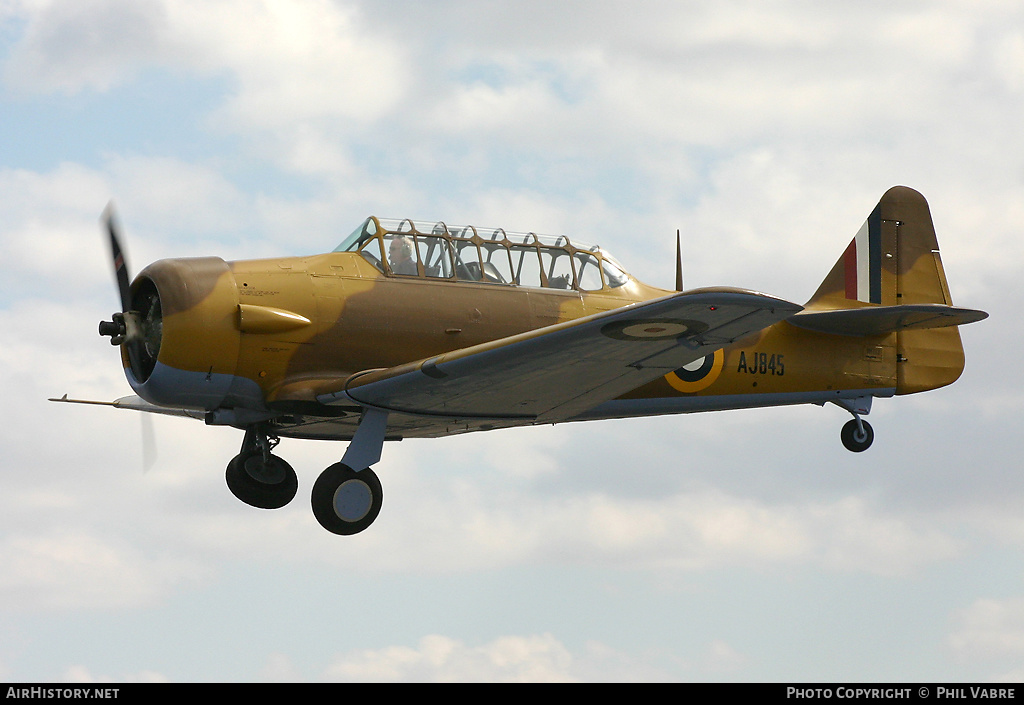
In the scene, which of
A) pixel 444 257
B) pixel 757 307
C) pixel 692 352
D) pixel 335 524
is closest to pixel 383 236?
pixel 444 257

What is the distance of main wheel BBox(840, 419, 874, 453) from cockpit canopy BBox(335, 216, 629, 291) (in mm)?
3410

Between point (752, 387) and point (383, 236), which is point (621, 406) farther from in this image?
point (383, 236)

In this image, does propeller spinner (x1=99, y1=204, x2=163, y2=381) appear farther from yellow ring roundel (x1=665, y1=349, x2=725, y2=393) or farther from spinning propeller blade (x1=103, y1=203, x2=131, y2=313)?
yellow ring roundel (x1=665, y1=349, x2=725, y2=393)

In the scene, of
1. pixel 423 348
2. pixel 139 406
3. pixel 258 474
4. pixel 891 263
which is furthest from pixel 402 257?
pixel 891 263

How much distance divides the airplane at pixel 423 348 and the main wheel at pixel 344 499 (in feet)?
0.05

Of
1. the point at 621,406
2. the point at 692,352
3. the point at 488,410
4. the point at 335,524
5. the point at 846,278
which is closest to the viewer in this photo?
the point at 692,352

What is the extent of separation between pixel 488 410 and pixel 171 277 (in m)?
3.32

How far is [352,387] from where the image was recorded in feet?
39.7

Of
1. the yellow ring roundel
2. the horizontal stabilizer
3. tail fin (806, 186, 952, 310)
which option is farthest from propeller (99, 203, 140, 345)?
tail fin (806, 186, 952, 310)

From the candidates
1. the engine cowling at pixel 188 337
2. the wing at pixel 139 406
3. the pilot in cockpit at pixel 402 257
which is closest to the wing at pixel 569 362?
the engine cowling at pixel 188 337

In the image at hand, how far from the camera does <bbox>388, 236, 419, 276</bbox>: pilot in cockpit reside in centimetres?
1314

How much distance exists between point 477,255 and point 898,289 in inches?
231

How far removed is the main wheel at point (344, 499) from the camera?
1198 centimetres

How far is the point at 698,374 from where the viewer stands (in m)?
14.3
